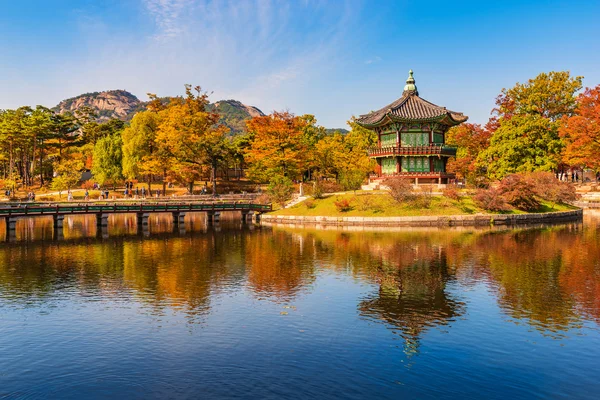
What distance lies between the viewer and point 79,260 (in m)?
37.7

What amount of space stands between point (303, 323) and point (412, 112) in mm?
62864

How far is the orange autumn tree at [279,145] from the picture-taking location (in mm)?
90500

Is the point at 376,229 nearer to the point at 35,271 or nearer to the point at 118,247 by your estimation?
the point at 118,247

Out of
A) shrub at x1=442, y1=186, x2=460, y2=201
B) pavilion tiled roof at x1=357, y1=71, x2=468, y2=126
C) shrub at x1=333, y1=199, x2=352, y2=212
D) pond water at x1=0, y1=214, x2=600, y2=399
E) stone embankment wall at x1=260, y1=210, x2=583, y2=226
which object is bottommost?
pond water at x1=0, y1=214, x2=600, y2=399

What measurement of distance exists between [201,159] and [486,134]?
5609 centimetres

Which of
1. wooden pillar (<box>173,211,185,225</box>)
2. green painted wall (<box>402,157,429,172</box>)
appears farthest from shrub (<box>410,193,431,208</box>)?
wooden pillar (<box>173,211,185,225</box>)

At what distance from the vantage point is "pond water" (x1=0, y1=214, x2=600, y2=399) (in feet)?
50.8

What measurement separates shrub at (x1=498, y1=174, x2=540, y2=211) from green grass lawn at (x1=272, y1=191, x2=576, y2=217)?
4.69 ft

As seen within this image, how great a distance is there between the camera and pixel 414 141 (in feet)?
256

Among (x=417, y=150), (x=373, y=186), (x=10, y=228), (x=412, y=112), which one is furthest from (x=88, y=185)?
(x=417, y=150)

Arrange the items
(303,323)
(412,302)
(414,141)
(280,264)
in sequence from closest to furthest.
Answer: (303,323), (412,302), (280,264), (414,141)

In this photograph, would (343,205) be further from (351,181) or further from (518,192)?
(518,192)

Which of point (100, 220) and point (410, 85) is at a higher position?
point (410, 85)

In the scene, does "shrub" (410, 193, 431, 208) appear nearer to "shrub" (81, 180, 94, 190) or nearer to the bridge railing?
the bridge railing
